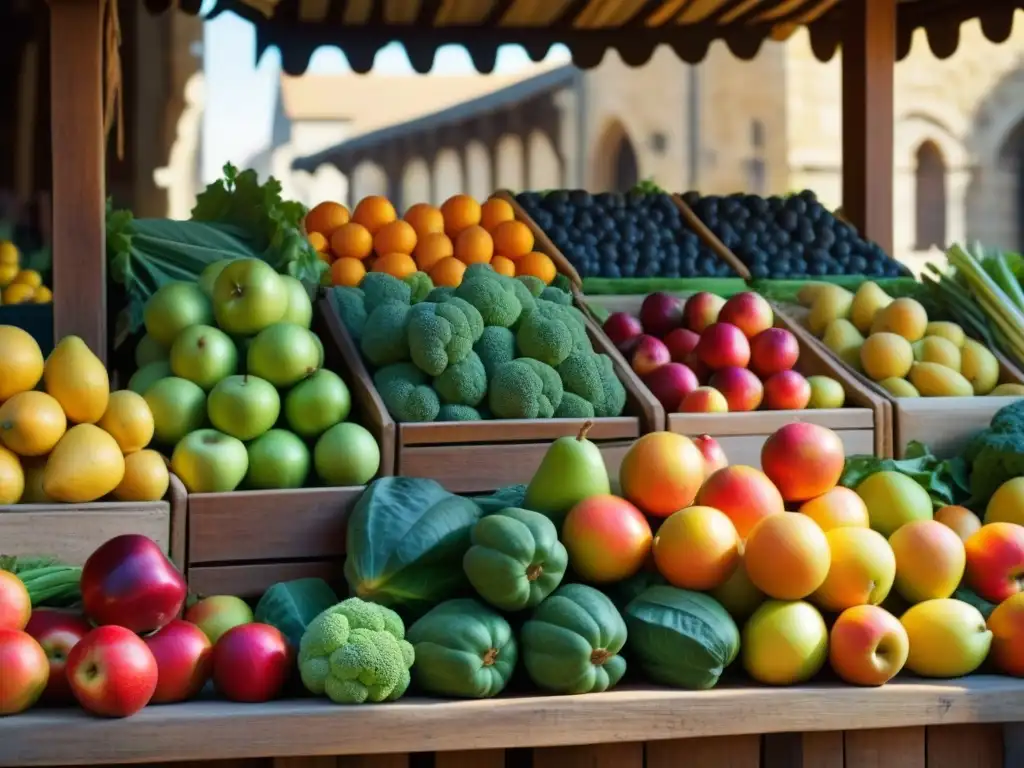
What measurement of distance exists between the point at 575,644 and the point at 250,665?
530 mm

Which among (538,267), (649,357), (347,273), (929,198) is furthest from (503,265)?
(929,198)

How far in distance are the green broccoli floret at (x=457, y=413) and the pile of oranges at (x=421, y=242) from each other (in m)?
1.06

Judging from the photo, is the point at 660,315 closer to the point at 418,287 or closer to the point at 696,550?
the point at 418,287

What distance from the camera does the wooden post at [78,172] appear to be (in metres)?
3.18

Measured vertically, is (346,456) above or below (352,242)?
below

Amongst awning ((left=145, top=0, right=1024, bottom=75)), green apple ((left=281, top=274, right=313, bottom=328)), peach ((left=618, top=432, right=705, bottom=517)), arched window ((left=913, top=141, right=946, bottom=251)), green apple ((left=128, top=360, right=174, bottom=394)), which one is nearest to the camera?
peach ((left=618, top=432, right=705, bottom=517))

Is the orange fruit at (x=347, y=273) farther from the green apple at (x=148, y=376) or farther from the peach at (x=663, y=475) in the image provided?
the peach at (x=663, y=475)

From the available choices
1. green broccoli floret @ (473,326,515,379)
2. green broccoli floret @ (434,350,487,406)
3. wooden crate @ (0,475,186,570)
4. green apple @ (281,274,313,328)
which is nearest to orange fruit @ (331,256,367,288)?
green apple @ (281,274,313,328)

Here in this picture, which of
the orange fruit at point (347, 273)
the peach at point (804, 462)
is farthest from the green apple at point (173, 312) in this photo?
the peach at point (804, 462)

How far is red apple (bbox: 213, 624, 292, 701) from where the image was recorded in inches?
81.9

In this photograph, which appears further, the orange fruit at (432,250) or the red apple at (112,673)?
the orange fruit at (432,250)

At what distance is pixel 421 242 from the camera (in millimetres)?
4301

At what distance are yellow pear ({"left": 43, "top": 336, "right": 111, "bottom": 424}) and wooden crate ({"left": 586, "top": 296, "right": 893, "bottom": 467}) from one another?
54.3 inches

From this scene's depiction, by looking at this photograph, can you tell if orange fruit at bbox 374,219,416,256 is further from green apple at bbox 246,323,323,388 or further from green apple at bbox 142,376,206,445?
green apple at bbox 142,376,206,445
